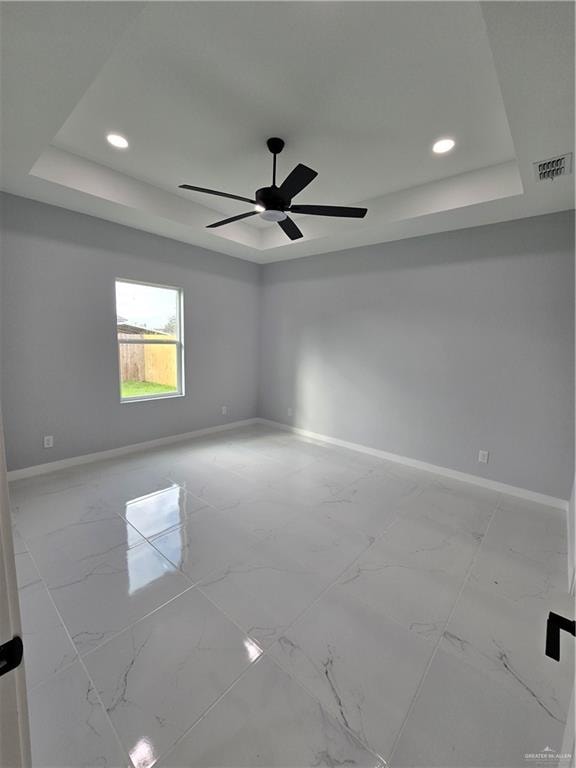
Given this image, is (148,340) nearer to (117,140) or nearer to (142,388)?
(142,388)

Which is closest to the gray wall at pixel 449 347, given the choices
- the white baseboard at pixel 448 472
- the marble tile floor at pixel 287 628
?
the white baseboard at pixel 448 472

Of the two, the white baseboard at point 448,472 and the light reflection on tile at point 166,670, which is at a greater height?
the white baseboard at point 448,472

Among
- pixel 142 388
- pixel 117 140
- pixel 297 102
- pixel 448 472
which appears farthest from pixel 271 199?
pixel 448 472

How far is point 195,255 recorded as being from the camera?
171 inches

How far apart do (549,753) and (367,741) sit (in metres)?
0.65

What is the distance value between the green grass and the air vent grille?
4.27m

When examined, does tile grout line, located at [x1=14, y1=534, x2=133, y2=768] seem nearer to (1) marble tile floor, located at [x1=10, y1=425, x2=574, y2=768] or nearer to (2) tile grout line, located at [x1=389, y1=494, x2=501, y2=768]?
(1) marble tile floor, located at [x1=10, y1=425, x2=574, y2=768]

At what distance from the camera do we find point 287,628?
1.61 m

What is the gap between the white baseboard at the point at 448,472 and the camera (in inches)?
118

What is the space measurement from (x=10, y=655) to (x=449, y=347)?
12.3ft

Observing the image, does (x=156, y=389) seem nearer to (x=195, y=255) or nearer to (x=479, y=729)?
(x=195, y=255)

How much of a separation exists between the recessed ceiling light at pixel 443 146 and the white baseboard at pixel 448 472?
299 centimetres

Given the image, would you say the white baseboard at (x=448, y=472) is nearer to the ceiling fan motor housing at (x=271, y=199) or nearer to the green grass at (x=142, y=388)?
the green grass at (x=142, y=388)

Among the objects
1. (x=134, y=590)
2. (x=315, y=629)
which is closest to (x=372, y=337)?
(x=315, y=629)
